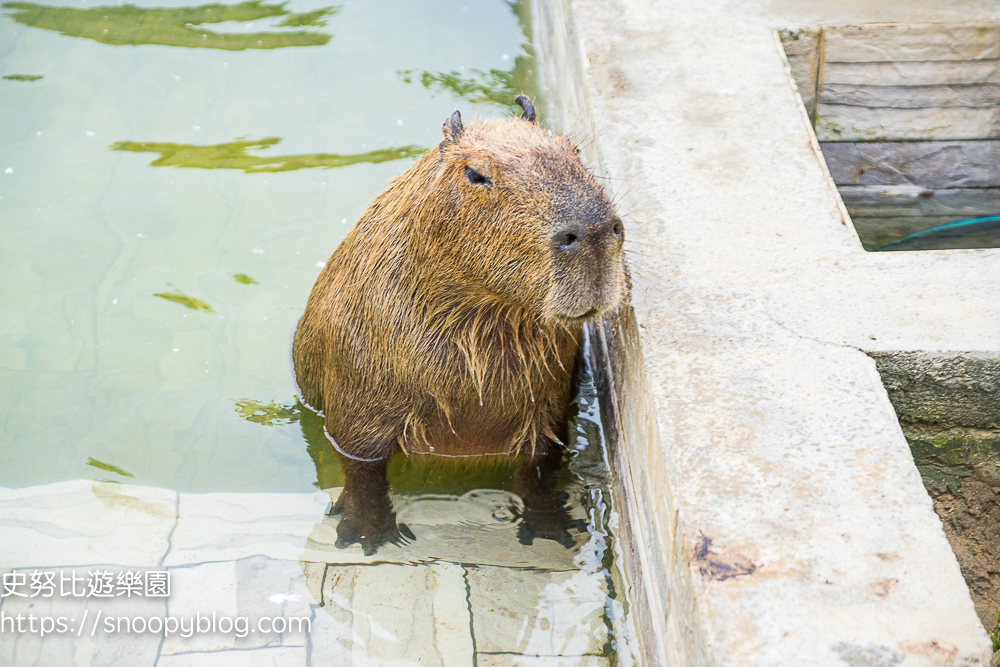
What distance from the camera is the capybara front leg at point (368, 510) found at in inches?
125

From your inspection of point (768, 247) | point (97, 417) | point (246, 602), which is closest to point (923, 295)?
point (768, 247)

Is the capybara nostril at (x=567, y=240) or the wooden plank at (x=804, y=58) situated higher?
the capybara nostril at (x=567, y=240)

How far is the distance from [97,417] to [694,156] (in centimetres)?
279

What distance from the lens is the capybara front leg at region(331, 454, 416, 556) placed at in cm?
319

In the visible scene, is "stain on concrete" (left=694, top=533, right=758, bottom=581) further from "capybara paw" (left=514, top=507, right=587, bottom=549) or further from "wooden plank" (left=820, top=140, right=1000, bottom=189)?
"wooden plank" (left=820, top=140, right=1000, bottom=189)

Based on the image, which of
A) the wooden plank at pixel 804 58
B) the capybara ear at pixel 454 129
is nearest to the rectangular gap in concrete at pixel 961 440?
the capybara ear at pixel 454 129

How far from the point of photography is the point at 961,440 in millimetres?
2697

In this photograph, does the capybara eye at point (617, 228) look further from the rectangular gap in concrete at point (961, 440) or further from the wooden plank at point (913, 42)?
the wooden plank at point (913, 42)

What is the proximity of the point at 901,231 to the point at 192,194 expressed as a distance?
152 inches

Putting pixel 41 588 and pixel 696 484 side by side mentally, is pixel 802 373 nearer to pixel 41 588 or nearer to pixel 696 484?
pixel 696 484

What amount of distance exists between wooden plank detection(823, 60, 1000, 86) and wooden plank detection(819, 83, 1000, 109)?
0.08ft

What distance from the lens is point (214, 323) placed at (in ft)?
14.2

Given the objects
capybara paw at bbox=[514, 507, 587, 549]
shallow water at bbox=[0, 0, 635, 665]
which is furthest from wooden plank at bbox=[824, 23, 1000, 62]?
capybara paw at bbox=[514, 507, 587, 549]

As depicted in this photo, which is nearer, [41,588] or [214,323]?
[41,588]
